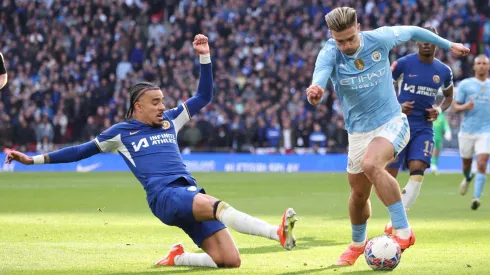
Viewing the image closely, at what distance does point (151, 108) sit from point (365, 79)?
2033 millimetres

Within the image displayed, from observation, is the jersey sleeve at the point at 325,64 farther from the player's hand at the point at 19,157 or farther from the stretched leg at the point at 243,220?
the player's hand at the point at 19,157

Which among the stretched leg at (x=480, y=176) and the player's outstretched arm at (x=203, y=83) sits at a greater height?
the player's outstretched arm at (x=203, y=83)

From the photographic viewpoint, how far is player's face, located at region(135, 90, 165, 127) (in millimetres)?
8887

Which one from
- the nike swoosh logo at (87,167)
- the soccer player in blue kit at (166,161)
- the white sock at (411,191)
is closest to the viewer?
the soccer player in blue kit at (166,161)

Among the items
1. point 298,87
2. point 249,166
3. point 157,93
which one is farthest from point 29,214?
point 298,87

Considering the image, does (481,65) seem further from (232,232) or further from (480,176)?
(232,232)

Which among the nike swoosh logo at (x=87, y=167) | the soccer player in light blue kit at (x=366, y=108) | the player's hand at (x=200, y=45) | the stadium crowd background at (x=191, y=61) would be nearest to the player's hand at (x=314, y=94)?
the soccer player in light blue kit at (x=366, y=108)

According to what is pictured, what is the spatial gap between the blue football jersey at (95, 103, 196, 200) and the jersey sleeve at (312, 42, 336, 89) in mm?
1529

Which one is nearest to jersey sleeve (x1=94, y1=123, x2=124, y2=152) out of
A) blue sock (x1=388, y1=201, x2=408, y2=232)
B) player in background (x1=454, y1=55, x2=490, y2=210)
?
blue sock (x1=388, y1=201, x2=408, y2=232)

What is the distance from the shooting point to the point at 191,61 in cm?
3519

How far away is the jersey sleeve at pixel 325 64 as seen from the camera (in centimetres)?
845

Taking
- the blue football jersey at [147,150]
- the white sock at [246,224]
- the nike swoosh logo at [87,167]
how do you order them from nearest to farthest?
the white sock at [246,224], the blue football jersey at [147,150], the nike swoosh logo at [87,167]

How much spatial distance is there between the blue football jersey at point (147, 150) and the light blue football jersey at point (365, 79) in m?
1.59

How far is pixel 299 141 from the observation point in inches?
1238
